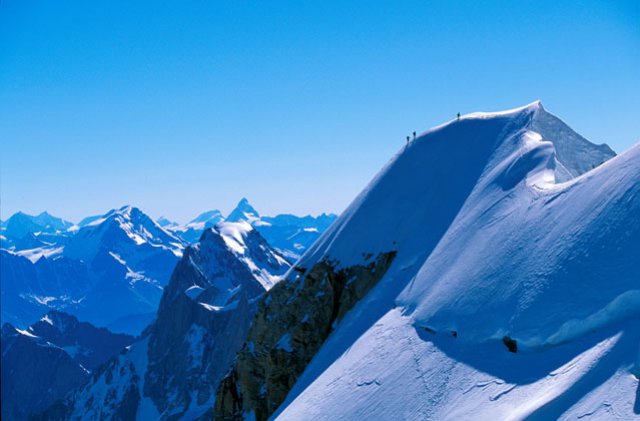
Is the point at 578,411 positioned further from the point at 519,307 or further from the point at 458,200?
the point at 458,200

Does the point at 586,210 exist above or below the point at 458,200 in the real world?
below

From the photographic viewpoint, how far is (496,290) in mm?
35250

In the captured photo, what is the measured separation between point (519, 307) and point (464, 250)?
1002 cm

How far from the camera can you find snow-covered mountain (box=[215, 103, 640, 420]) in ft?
91.2

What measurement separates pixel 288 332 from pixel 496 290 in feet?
77.7

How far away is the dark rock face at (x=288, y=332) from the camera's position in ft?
168

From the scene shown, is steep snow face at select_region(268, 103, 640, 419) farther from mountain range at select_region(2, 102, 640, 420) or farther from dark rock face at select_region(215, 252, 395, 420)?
dark rock face at select_region(215, 252, 395, 420)

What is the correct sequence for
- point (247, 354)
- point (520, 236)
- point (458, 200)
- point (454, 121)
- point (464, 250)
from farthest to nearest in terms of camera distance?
point (454, 121)
point (247, 354)
point (458, 200)
point (464, 250)
point (520, 236)

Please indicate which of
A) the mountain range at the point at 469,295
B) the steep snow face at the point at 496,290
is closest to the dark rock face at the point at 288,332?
the mountain range at the point at 469,295

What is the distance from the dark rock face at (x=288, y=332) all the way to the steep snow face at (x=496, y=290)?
5.45 feet

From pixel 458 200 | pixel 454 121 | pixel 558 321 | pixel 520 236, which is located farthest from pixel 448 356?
pixel 454 121

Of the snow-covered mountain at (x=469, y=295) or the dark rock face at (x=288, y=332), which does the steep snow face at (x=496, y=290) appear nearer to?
the snow-covered mountain at (x=469, y=295)

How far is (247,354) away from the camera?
56906 mm

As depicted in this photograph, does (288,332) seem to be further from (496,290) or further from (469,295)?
(496,290)
